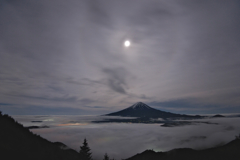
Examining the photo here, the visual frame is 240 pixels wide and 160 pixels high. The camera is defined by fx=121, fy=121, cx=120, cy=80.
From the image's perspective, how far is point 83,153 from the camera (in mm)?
101312

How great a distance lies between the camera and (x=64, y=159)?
229 feet

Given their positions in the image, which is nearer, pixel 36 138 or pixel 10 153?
pixel 10 153

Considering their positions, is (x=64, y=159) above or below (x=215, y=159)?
above

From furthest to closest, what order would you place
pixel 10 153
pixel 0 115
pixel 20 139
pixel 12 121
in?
pixel 12 121 < pixel 0 115 < pixel 20 139 < pixel 10 153

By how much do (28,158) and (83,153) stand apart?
224 ft

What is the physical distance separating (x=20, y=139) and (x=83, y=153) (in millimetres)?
63073

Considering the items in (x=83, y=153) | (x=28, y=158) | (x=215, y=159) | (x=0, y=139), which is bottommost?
(x=215, y=159)

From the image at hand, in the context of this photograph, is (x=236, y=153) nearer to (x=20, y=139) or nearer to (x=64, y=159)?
(x=64, y=159)

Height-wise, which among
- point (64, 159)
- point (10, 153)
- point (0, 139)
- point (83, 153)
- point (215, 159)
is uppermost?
point (0, 139)

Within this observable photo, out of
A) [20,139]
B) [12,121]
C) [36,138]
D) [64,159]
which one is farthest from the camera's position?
[64,159]

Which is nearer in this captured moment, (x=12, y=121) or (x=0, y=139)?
(x=0, y=139)

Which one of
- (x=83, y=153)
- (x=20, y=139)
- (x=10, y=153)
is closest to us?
(x=10, y=153)

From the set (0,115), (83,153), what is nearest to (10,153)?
(0,115)

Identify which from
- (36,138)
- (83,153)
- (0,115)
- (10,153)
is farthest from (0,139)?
(83,153)
